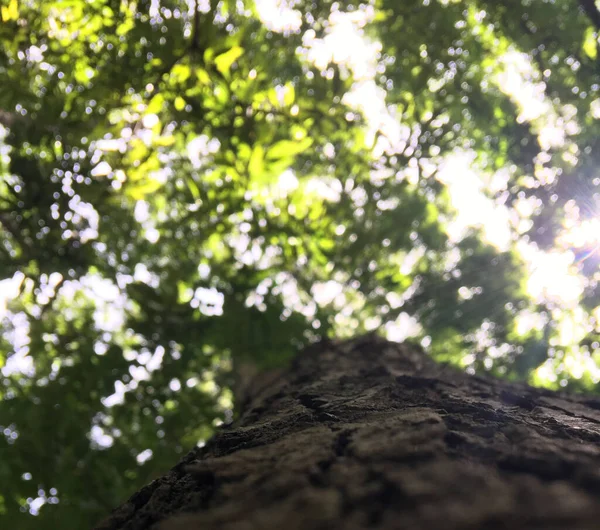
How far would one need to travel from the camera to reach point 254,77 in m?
2.69

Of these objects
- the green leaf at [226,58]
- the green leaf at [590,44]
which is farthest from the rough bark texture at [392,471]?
the green leaf at [590,44]

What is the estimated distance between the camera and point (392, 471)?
2.40 ft

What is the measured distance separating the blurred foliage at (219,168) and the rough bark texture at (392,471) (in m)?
1.59

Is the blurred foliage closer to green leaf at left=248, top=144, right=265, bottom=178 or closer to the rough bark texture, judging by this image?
green leaf at left=248, top=144, right=265, bottom=178

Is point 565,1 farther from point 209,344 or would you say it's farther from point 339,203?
point 209,344

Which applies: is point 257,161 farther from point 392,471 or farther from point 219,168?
point 392,471

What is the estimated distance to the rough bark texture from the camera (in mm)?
604

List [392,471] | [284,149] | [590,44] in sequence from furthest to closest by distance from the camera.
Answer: [590,44]
[284,149]
[392,471]

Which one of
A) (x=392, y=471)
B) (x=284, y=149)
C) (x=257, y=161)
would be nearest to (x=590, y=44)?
(x=284, y=149)

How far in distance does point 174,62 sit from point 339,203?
1.38 m

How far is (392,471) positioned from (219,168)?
2.38 m

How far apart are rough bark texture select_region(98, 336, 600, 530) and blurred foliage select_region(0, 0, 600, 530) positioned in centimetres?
159

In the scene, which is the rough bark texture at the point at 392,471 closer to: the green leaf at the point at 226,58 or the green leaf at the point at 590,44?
the green leaf at the point at 226,58

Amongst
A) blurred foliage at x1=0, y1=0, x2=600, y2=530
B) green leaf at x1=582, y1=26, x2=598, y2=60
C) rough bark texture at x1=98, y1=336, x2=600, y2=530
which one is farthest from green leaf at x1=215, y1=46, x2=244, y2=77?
green leaf at x1=582, y1=26, x2=598, y2=60
